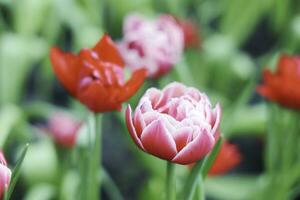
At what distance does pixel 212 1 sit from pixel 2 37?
0.76 meters

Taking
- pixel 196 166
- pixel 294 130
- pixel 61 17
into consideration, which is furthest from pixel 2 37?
pixel 196 166

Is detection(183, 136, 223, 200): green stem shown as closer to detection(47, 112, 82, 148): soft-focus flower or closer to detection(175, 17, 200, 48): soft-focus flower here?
detection(47, 112, 82, 148): soft-focus flower

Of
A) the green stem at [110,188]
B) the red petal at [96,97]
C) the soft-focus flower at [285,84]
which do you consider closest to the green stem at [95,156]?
the red petal at [96,97]

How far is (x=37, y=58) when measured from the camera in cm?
195

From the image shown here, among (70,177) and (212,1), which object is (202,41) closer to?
(212,1)

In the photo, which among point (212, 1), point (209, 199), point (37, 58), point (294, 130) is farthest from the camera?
point (212, 1)

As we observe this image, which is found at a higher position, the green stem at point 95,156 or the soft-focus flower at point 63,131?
the green stem at point 95,156

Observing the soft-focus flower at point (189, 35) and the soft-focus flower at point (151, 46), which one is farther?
the soft-focus flower at point (189, 35)

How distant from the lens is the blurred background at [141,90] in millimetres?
1554

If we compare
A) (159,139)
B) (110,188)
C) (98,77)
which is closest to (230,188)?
(110,188)

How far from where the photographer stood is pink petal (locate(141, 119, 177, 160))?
77 centimetres

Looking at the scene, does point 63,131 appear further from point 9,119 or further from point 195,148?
point 195,148

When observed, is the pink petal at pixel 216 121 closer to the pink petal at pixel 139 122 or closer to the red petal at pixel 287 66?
the pink petal at pixel 139 122

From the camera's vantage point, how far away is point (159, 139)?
774 mm
